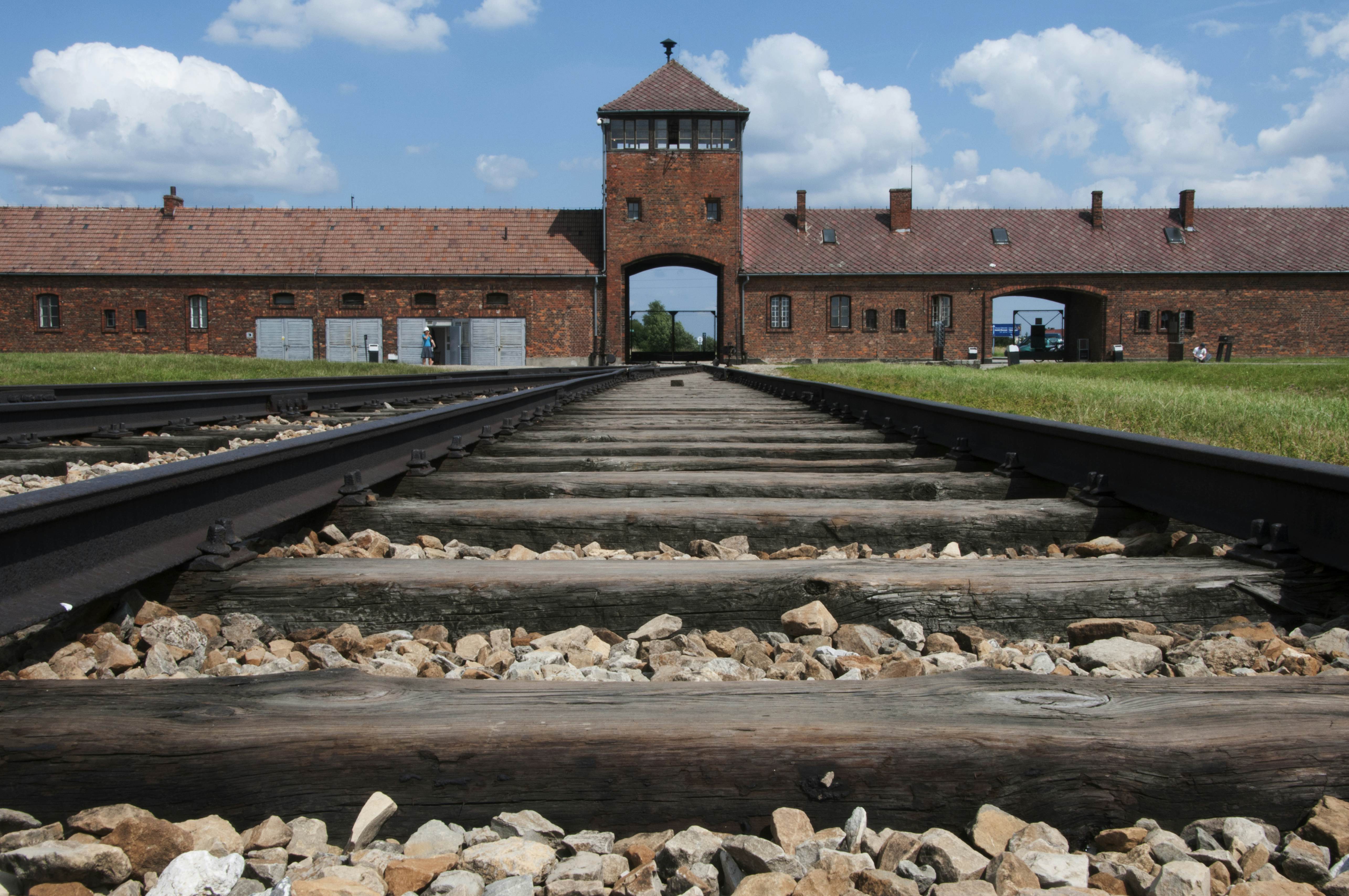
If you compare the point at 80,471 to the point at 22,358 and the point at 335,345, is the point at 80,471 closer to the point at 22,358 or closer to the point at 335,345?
the point at 22,358

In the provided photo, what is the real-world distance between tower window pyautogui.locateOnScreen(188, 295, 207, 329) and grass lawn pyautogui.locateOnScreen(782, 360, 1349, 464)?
100 feet

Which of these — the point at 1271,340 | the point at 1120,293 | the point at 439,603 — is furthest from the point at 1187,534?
the point at 1271,340

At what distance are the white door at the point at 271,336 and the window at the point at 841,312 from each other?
22694 mm

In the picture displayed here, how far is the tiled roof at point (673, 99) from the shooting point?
36.9 meters

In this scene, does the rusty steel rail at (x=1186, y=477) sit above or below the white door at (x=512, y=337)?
below

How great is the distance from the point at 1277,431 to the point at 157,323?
138 feet

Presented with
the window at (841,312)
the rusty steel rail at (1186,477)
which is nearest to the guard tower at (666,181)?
the window at (841,312)

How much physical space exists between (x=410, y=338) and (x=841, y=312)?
17954 mm

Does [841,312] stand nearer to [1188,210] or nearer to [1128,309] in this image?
[1128,309]

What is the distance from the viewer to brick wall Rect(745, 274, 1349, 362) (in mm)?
39250

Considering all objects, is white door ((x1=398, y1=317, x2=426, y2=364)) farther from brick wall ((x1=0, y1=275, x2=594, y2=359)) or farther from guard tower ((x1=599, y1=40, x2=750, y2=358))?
guard tower ((x1=599, y1=40, x2=750, y2=358))

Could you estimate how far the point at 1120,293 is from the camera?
40.3m

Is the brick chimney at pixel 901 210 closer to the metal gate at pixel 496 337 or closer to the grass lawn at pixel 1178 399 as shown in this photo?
the metal gate at pixel 496 337

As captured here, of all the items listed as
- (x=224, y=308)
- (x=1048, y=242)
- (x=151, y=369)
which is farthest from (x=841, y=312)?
(x=151, y=369)
